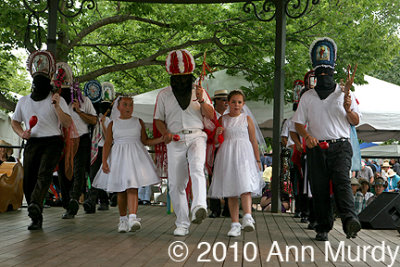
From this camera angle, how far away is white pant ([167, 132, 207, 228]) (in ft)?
24.7

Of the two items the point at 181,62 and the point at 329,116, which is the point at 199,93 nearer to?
the point at 181,62

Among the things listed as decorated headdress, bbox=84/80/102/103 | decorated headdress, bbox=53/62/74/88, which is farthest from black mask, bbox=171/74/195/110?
decorated headdress, bbox=84/80/102/103

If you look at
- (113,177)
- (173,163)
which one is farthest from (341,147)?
(113,177)

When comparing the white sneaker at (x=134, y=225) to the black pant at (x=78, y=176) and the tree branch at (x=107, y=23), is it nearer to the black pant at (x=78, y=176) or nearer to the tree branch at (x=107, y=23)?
the black pant at (x=78, y=176)

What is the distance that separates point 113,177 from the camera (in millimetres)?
7969

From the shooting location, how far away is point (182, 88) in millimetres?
7828

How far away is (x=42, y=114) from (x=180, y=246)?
2.76 m

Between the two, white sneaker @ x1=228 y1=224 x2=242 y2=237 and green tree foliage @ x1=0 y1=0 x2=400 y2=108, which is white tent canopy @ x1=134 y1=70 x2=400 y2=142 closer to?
green tree foliage @ x1=0 y1=0 x2=400 y2=108

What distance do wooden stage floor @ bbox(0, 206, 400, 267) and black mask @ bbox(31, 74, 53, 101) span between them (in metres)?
1.70

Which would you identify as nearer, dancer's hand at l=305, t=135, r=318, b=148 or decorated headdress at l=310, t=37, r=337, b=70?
dancer's hand at l=305, t=135, r=318, b=148

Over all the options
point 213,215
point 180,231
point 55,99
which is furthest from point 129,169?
point 213,215

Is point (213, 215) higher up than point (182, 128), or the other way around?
point (182, 128)

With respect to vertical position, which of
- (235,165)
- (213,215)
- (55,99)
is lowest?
(213,215)

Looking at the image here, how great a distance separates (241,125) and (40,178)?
8.54ft
